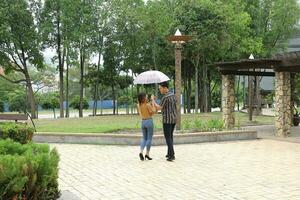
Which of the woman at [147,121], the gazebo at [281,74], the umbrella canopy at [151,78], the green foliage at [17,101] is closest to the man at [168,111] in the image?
the woman at [147,121]

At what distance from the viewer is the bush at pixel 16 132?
11078 millimetres

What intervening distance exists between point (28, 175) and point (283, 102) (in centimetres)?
1242

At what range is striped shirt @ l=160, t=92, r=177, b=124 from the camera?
10.0 metres

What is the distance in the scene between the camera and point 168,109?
394 inches

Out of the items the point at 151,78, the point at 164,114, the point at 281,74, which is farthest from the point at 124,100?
the point at 164,114

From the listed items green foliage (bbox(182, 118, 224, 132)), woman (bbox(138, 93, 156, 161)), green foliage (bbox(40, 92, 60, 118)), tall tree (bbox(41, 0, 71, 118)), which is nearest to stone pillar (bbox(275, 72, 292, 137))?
green foliage (bbox(182, 118, 224, 132))

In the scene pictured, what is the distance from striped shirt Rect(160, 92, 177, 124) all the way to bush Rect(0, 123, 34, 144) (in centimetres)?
343

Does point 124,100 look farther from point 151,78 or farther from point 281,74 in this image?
point 151,78

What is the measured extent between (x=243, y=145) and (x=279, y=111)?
123 inches

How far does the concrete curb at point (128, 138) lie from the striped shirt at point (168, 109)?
9.77ft

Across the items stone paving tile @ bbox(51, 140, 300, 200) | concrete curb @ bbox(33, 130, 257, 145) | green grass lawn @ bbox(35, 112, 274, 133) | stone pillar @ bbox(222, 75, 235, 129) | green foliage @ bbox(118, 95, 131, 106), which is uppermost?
green foliage @ bbox(118, 95, 131, 106)

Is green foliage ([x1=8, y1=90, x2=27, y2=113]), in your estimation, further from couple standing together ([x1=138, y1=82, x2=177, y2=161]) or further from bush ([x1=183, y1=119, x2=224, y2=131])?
couple standing together ([x1=138, y1=82, x2=177, y2=161])

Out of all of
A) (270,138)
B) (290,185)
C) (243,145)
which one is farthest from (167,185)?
(270,138)

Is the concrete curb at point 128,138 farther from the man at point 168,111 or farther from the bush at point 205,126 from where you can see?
the man at point 168,111
